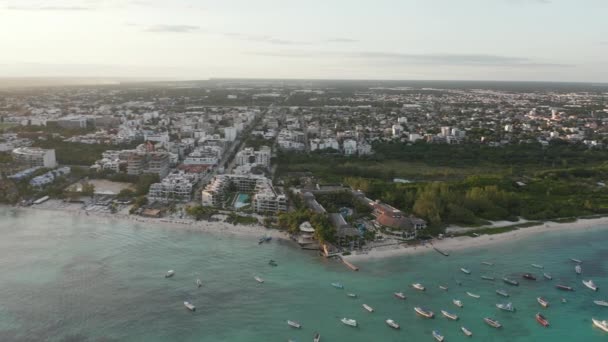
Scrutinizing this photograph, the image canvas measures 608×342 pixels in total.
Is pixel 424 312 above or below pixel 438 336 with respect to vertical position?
above

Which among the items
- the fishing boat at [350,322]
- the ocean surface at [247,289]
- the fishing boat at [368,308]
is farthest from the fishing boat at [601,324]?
the fishing boat at [350,322]

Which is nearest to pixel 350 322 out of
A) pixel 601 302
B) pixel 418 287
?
pixel 418 287

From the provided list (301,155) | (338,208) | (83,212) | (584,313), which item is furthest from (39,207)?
(584,313)

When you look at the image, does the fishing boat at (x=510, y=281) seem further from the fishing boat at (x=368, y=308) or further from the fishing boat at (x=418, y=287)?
the fishing boat at (x=368, y=308)

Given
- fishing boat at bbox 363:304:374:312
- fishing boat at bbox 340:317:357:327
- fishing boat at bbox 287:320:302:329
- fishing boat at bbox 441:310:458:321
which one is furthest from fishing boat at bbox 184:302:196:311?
fishing boat at bbox 441:310:458:321

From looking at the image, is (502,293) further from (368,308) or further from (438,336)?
(368,308)

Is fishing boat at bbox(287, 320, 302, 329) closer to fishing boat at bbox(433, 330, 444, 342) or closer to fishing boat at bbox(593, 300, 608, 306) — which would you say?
fishing boat at bbox(433, 330, 444, 342)
